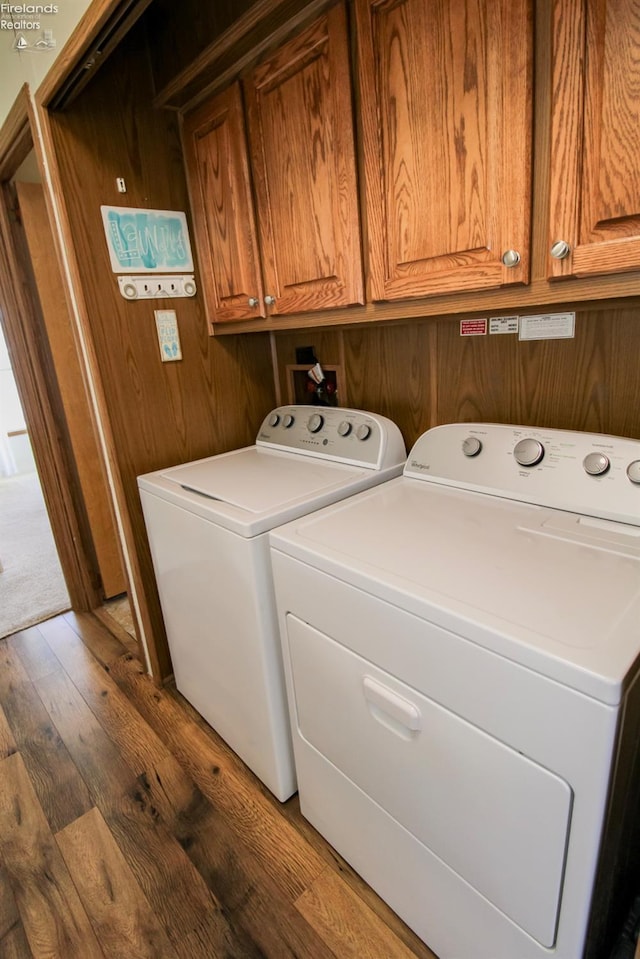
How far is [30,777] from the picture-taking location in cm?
165

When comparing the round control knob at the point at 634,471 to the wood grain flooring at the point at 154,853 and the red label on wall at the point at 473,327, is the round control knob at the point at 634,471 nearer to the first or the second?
the red label on wall at the point at 473,327

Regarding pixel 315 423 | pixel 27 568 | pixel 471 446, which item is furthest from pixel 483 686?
pixel 27 568

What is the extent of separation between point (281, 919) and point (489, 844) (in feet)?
2.23

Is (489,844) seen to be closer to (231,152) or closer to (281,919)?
(281,919)

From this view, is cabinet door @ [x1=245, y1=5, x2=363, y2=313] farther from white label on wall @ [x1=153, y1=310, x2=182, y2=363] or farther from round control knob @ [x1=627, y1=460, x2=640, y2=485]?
round control knob @ [x1=627, y1=460, x2=640, y2=485]

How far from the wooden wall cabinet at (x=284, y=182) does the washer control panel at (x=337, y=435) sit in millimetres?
389

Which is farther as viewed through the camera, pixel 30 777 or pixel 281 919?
pixel 30 777

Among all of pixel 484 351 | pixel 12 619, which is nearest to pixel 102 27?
pixel 484 351

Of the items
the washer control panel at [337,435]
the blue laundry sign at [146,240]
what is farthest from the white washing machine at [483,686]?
the blue laundry sign at [146,240]

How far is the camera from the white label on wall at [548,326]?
123 cm

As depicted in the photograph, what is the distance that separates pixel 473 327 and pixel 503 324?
0.09m

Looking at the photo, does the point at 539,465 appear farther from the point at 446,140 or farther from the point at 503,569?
the point at 446,140

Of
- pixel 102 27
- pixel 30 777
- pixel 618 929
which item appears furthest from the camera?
pixel 30 777

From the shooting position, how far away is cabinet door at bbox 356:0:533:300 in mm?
895
